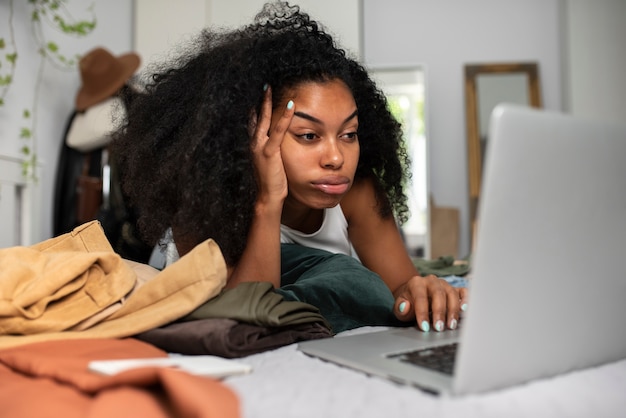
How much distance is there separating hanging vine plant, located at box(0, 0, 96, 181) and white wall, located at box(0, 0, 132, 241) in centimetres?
3

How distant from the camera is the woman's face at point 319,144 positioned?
1127 millimetres

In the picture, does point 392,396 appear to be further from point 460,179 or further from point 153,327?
point 460,179

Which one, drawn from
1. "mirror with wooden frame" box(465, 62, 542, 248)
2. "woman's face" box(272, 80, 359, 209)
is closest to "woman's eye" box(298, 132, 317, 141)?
"woman's face" box(272, 80, 359, 209)

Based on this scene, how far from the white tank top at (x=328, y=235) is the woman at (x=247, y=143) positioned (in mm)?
154

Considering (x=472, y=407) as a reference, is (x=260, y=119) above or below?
above

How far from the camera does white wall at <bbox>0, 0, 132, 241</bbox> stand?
275 cm

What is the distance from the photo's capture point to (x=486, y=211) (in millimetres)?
469

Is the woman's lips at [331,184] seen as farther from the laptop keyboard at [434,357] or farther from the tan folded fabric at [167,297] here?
the laptop keyboard at [434,357]

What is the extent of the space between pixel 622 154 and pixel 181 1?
3.60m

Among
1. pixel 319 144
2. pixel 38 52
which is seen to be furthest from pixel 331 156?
pixel 38 52

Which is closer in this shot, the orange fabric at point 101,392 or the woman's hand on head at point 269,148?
the orange fabric at point 101,392

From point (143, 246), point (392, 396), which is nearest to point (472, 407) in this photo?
point (392, 396)

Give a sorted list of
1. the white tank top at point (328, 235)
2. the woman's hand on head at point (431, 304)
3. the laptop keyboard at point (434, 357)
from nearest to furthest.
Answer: the laptop keyboard at point (434, 357) → the woman's hand on head at point (431, 304) → the white tank top at point (328, 235)

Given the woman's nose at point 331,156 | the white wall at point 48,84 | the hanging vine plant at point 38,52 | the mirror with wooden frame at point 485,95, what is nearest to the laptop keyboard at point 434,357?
the woman's nose at point 331,156
